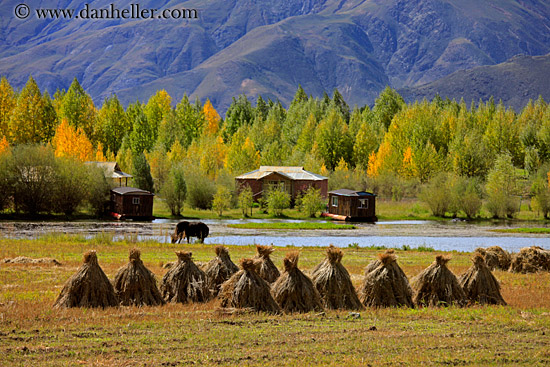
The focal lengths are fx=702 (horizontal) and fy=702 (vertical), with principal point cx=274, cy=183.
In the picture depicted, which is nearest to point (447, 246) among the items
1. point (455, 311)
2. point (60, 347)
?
point (455, 311)

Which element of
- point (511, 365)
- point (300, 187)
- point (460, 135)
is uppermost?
point (460, 135)

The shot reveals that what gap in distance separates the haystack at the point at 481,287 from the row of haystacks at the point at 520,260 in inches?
273

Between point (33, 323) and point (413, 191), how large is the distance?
72.2m

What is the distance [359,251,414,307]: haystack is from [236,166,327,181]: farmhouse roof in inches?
2263

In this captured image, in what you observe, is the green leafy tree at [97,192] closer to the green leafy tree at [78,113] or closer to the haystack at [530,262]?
the haystack at [530,262]

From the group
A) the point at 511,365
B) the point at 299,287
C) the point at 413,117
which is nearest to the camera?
the point at 511,365

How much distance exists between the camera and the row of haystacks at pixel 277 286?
16.4 m

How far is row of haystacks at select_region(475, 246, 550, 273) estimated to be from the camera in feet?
84.7

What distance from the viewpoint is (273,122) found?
358 feet

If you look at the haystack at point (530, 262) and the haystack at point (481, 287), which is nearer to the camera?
the haystack at point (481, 287)

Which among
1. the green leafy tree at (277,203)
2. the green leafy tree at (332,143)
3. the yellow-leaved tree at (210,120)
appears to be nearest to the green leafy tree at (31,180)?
the green leafy tree at (277,203)

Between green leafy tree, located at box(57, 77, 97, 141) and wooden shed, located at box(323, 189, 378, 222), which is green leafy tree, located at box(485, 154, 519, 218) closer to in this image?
wooden shed, located at box(323, 189, 378, 222)

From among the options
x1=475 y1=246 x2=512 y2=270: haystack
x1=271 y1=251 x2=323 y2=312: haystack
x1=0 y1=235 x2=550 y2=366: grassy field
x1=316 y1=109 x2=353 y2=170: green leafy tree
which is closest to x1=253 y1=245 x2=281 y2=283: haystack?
x1=271 y1=251 x2=323 y2=312: haystack

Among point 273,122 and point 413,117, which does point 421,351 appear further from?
point 273,122
